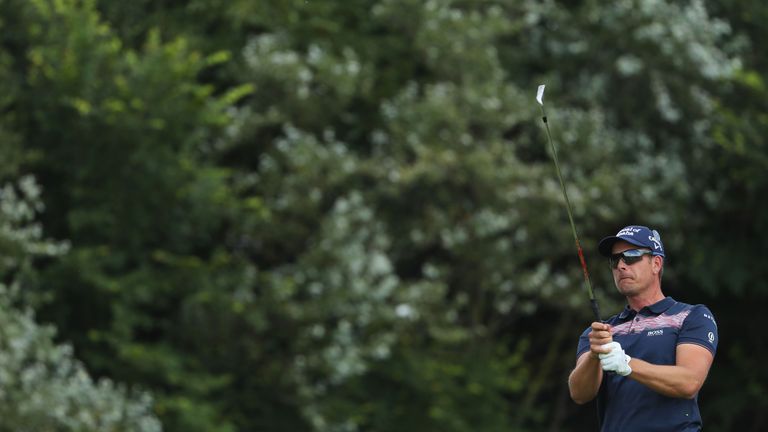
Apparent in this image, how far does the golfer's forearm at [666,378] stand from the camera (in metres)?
5.39

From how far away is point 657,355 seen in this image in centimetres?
559

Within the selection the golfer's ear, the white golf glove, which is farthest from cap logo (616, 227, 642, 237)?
the white golf glove

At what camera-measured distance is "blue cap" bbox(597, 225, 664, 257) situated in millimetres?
5703

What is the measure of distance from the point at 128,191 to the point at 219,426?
9.45 feet

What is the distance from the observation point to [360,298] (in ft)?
55.2

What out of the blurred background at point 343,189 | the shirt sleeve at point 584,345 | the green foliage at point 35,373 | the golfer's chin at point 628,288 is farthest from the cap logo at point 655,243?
the blurred background at point 343,189

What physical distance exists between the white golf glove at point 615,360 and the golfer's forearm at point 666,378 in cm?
3

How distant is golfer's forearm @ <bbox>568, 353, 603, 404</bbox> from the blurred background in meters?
9.51

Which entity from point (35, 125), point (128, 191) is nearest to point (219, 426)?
point (128, 191)

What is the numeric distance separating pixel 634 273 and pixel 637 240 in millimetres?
130

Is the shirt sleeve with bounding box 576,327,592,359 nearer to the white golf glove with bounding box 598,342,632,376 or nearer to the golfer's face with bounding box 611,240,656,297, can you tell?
the golfer's face with bounding box 611,240,656,297

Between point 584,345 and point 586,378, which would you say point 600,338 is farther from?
point 584,345

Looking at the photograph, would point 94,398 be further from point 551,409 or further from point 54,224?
point 551,409

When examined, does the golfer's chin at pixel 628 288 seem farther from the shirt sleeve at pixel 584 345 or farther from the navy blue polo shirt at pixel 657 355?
the shirt sleeve at pixel 584 345
